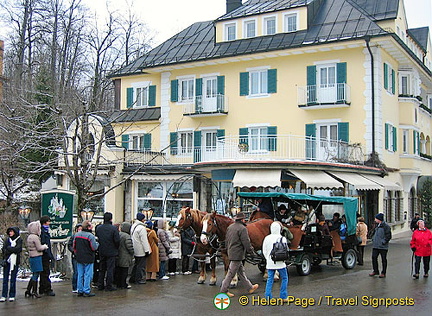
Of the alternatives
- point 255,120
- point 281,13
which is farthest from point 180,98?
point 281,13

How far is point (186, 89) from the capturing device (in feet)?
106

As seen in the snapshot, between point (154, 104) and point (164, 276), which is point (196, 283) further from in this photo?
point (154, 104)

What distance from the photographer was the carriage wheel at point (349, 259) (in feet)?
54.3

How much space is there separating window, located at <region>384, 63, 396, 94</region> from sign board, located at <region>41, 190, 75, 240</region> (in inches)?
755

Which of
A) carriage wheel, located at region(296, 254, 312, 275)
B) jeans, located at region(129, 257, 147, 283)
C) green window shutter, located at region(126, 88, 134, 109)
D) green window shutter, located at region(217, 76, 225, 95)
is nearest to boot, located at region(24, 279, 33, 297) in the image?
jeans, located at region(129, 257, 147, 283)

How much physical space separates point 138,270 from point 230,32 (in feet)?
68.0

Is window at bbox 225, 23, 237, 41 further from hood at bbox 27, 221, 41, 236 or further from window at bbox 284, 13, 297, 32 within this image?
hood at bbox 27, 221, 41, 236

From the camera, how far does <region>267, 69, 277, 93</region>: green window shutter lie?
96.3ft

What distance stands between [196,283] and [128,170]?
16219mm

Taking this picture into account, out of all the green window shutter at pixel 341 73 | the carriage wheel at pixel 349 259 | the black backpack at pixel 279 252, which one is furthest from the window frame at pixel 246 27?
the black backpack at pixel 279 252

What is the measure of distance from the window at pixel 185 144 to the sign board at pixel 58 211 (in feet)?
55.7

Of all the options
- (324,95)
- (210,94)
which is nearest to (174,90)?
(210,94)

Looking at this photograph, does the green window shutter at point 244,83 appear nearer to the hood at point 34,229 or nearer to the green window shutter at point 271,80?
the green window shutter at point 271,80

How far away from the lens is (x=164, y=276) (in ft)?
49.0
